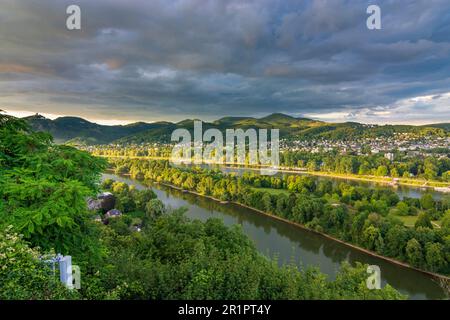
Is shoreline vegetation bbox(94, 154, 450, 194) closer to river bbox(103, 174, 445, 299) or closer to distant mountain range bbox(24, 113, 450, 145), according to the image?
river bbox(103, 174, 445, 299)

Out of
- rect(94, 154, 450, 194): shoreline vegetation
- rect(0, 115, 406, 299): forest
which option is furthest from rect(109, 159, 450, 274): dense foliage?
rect(94, 154, 450, 194): shoreline vegetation

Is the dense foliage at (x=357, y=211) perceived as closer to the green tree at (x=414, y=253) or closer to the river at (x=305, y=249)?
the green tree at (x=414, y=253)

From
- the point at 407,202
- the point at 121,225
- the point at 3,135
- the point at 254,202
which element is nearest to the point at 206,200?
the point at 254,202

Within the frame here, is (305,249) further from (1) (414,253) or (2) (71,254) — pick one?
(2) (71,254)

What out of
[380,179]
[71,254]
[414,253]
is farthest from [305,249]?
[380,179]

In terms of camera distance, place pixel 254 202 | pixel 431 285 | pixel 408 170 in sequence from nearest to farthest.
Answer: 1. pixel 431 285
2. pixel 254 202
3. pixel 408 170

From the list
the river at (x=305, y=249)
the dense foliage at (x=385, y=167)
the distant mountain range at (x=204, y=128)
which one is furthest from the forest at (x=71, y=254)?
the distant mountain range at (x=204, y=128)
